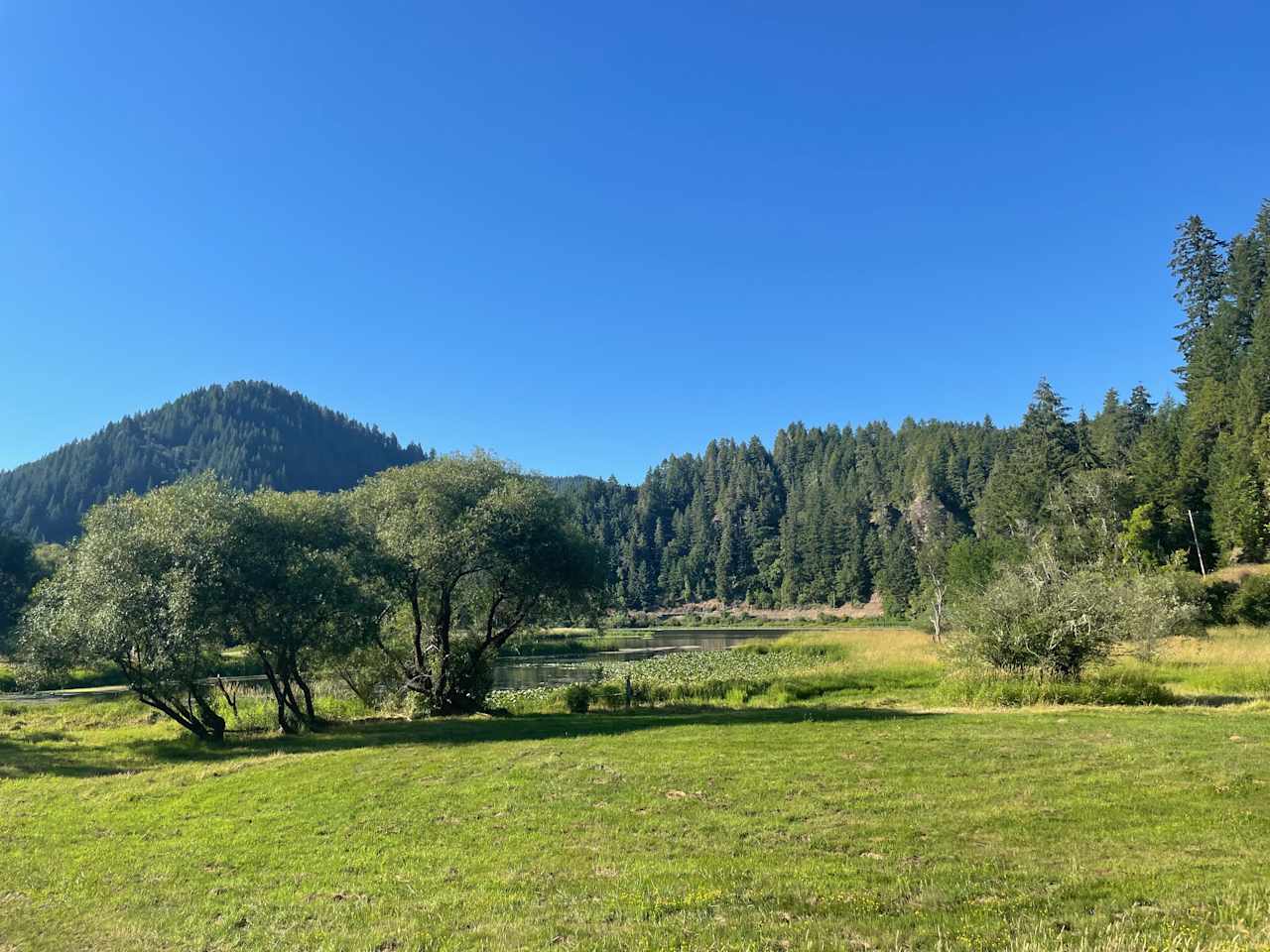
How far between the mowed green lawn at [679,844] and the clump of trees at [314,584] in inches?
184

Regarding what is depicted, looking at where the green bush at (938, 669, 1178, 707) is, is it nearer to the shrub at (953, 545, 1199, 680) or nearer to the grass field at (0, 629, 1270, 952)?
the shrub at (953, 545, 1199, 680)

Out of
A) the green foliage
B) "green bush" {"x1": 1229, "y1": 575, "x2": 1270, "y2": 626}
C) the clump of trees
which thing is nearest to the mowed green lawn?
the clump of trees

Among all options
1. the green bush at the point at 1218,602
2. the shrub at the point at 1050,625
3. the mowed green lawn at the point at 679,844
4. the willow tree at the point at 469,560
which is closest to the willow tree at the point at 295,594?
the willow tree at the point at 469,560

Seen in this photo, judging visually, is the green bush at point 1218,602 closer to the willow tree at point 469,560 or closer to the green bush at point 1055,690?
the green bush at point 1055,690

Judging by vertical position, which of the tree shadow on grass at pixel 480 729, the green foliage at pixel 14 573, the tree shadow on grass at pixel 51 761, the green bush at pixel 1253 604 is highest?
the green foliage at pixel 14 573

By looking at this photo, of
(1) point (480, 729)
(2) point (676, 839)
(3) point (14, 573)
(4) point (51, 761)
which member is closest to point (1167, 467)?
(1) point (480, 729)

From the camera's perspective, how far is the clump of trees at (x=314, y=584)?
23766 millimetres

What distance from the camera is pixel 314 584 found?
25859 mm

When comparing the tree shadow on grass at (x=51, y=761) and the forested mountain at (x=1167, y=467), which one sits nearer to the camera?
the tree shadow on grass at (x=51, y=761)

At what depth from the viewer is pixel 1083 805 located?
38.2ft

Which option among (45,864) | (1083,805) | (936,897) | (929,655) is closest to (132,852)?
(45,864)

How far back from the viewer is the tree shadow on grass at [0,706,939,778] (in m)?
22.0

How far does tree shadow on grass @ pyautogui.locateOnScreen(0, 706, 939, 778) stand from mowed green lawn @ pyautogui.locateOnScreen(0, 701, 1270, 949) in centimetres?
129

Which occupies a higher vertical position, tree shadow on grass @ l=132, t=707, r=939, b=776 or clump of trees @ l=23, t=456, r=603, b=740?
clump of trees @ l=23, t=456, r=603, b=740
